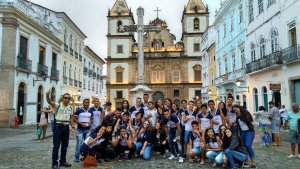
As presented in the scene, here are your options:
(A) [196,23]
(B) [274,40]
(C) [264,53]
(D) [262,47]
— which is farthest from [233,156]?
(A) [196,23]

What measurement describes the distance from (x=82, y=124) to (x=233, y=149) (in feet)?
13.3

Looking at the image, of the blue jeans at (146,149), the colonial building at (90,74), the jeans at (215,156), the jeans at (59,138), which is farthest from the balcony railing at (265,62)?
the colonial building at (90,74)

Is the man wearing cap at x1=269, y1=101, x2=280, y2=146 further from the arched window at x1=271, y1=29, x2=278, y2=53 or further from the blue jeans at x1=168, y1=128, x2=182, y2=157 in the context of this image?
the arched window at x1=271, y1=29, x2=278, y2=53

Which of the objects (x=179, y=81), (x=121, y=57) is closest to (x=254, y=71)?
(x=179, y=81)

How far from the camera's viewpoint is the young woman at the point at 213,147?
7.00 m

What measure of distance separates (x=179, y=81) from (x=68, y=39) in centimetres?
2218

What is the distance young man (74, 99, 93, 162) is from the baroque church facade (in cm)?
3939

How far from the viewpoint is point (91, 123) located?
8.10 metres

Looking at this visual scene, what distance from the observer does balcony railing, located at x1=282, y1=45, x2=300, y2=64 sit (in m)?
14.9

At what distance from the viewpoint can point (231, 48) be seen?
83.9 feet

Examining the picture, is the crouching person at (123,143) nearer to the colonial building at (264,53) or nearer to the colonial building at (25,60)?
the colonial building at (264,53)

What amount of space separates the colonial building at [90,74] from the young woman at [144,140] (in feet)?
97.9

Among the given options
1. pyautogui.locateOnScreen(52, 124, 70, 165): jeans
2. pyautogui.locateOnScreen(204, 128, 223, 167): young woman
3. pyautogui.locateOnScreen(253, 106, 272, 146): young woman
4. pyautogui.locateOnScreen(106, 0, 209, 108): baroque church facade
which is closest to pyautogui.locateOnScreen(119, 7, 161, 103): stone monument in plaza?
pyautogui.locateOnScreen(253, 106, 272, 146): young woman

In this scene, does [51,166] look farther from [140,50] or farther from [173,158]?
[140,50]
